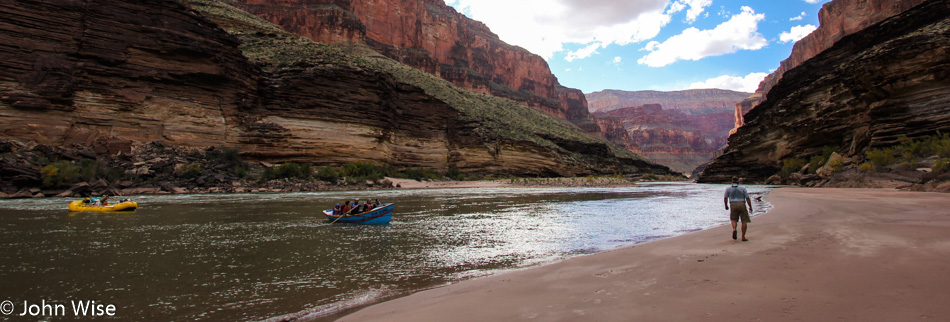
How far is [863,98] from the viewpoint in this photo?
35.2 metres

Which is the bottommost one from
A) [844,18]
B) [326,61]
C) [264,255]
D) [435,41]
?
[264,255]

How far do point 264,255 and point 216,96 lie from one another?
3813 cm

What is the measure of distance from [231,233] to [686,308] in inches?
482

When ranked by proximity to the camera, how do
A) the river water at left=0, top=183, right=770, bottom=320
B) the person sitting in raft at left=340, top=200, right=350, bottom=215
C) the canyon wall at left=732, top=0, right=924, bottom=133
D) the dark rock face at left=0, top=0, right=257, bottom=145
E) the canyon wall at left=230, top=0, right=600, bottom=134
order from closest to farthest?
the river water at left=0, top=183, right=770, bottom=320 → the person sitting in raft at left=340, top=200, right=350, bottom=215 → the dark rock face at left=0, top=0, right=257, bottom=145 → the canyon wall at left=732, top=0, right=924, bottom=133 → the canyon wall at left=230, top=0, right=600, bottom=134


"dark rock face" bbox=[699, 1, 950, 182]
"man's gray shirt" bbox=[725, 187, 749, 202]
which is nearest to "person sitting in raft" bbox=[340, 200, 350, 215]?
"man's gray shirt" bbox=[725, 187, 749, 202]

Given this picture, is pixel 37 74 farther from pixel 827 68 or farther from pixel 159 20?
pixel 827 68

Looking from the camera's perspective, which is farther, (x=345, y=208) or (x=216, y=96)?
(x=216, y=96)

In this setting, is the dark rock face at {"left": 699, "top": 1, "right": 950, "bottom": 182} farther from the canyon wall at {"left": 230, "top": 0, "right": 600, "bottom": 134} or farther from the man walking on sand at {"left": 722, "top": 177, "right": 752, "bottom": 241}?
the canyon wall at {"left": 230, "top": 0, "right": 600, "bottom": 134}

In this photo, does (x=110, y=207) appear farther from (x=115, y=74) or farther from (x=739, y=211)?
(x=115, y=74)

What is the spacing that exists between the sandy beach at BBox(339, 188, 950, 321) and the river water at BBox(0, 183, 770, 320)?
4.60 ft

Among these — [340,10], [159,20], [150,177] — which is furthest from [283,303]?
[340,10]

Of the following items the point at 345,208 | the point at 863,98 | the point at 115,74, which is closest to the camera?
the point at 345,208

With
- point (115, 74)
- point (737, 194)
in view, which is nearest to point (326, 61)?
point (115, 74)

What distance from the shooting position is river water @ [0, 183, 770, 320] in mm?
5574
